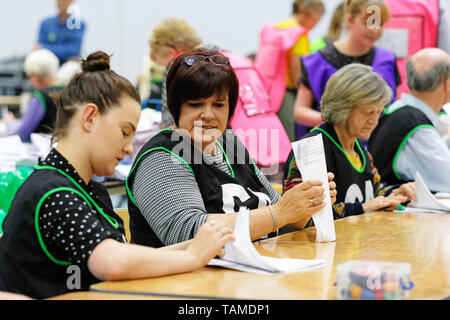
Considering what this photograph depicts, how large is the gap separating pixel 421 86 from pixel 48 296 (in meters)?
2.33

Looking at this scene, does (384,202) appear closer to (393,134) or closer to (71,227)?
(393,134)

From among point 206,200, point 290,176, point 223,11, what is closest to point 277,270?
point 206,200

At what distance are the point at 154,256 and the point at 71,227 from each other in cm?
21

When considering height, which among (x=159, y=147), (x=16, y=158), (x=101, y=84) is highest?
(x=101, y=84)

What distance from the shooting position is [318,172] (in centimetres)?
209

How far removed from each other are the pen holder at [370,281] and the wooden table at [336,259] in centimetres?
4

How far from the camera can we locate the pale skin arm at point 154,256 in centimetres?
152

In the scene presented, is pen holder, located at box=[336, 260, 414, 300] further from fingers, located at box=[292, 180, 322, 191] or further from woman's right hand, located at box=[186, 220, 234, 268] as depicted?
fingers, located at box=[292, 180, 322, 191]

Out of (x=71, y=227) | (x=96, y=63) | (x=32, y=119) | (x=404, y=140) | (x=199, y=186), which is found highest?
(x=96, y=63)

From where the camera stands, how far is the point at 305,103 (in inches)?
154

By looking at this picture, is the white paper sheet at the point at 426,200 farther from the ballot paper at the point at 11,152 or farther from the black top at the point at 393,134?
the ballot paper at the point at 11,152

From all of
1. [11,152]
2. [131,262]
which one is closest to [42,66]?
[11,152]

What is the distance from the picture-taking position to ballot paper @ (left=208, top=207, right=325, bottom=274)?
1663mm
